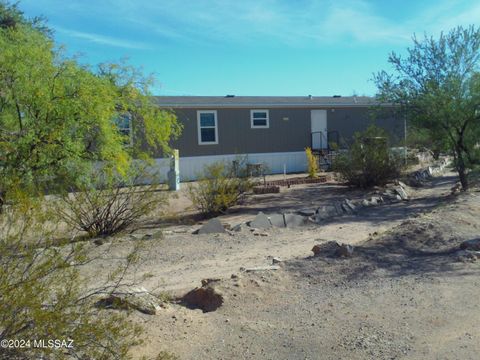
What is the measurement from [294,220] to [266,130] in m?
14.1

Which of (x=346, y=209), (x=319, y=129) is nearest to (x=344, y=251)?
(x=346, y=209)

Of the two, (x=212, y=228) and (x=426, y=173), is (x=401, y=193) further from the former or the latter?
(x=212, y=228)

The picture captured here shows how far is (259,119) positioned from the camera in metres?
24.4

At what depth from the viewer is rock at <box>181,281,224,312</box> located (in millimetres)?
5199

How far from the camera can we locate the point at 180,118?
22.4 metres

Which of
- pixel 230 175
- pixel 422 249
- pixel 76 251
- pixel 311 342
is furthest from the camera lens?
pixel 230 175

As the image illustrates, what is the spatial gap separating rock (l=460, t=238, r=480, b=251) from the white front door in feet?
62.9

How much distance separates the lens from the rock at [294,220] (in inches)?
423

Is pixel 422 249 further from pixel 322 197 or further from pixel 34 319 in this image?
pixel 322 197

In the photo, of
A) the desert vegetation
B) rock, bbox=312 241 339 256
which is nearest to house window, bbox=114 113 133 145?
the desert vegetation

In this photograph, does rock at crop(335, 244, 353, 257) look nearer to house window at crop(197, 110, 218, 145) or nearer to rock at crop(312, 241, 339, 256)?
rock at crop(312, 241, 339, 256)

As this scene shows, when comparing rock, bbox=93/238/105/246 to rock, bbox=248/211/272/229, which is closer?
rock, bbox=93/238/105/246

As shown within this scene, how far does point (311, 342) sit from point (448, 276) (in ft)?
7.91

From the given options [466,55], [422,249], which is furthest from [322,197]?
[422,249]
